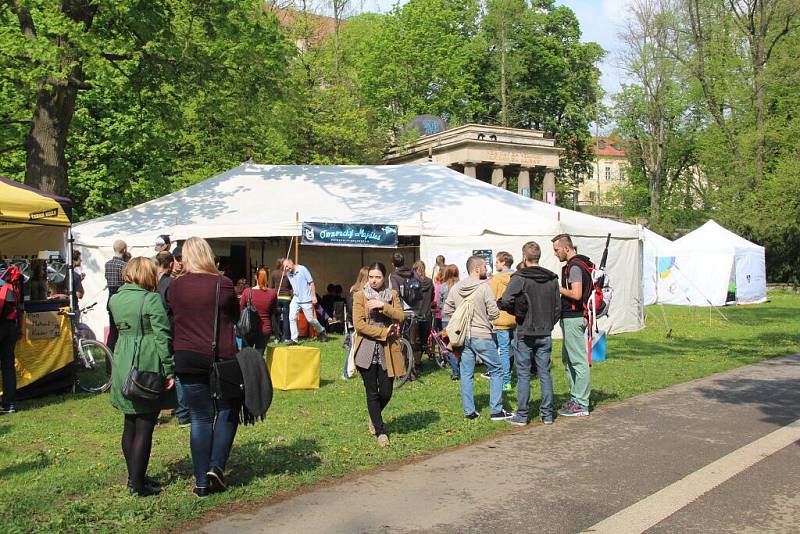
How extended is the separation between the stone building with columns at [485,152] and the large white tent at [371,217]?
15.7 metres

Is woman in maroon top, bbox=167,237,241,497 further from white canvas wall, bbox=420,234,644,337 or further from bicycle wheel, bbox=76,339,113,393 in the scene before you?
white canvas wall, bbox=420,234,644,337

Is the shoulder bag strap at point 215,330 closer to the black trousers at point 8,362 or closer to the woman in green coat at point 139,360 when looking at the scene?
the woman in green coat at point 139,360

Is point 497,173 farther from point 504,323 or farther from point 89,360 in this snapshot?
point 89,360

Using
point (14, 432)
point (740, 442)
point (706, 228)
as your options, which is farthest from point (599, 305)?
point (706, 228)

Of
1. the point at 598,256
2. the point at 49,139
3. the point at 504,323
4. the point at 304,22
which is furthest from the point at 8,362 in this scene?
the point at 304,22

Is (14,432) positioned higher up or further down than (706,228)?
further down

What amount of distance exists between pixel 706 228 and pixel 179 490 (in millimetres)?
27581

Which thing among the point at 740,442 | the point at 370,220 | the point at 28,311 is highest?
the point at 370,220

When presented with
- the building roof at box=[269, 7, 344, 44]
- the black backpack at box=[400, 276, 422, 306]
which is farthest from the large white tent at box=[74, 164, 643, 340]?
the building roof at box=[269, 7, 344, 44]

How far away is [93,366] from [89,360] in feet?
0.89

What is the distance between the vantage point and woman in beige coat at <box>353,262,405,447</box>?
6.75m

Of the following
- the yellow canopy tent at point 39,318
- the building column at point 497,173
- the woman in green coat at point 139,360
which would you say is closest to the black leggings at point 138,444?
the woman in green coat at point 139,360

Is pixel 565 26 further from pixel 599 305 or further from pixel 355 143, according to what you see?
pixel 599 305

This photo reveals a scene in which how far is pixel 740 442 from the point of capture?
7.02m
